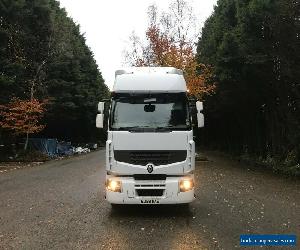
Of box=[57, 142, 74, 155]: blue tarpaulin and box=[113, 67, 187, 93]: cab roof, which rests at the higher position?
box=[113, 67, 187, 93]: cab roof

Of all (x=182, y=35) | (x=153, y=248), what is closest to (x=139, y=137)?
(x=153, y=248)

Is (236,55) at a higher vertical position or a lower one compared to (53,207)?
higher

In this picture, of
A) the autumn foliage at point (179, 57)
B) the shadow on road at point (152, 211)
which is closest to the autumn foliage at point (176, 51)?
the autumn foliage at point (179, 57)

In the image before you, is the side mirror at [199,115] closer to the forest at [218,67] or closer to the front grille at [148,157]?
the front grille at [148,157]

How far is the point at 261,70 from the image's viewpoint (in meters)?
29.7

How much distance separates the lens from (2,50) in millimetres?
38125

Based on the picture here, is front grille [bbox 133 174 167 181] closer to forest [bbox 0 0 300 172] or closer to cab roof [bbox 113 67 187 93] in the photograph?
cab roof [bbox 113 67 187 93]

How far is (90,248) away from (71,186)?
10.5 m

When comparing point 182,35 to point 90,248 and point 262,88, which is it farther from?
point 90,248

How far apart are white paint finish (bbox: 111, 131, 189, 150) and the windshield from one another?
0.68 feet

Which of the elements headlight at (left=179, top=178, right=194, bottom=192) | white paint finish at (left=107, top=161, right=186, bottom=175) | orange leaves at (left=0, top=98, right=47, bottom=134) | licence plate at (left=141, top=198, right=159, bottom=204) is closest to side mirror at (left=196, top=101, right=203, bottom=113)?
white paint finish at (left=107, top=161, right=186, bottom=175)

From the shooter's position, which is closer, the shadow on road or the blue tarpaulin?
the shadow on road

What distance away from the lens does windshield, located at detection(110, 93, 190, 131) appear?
1215 cm

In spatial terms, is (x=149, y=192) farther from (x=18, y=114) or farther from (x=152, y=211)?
(x=18, y=114)
